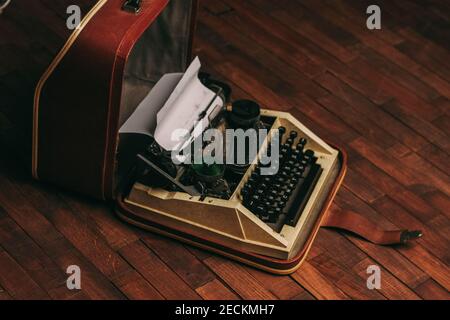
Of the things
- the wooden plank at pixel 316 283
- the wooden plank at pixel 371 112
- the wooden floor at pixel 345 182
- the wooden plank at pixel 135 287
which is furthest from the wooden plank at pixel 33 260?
the wooden plank at pixel 371 112

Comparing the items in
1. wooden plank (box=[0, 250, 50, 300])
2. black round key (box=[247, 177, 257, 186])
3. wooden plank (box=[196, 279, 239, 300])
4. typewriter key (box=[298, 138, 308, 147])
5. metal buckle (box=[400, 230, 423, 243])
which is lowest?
wooden plank (box=[196, 279, 239, 300])

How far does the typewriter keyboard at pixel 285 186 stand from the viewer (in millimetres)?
3072

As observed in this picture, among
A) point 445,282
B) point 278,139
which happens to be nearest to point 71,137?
point 278,139

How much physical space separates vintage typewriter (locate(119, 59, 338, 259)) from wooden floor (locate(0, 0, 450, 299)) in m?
0.12

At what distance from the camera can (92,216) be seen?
3195 mm

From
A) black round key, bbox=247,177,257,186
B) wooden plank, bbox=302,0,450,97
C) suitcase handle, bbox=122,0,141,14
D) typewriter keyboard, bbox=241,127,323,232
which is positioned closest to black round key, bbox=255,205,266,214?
typewriter keyboard, bbox=241,127,323,232

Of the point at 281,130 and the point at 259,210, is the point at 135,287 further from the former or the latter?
the point at 281,130

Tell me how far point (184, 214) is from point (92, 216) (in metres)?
0.38

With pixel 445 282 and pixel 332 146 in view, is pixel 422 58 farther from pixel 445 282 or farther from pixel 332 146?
pixel 445 282

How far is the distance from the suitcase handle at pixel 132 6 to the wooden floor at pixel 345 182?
78 centimetres

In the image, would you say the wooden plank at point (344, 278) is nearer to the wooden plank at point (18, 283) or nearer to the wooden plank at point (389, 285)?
Result: the wooden plank at point (389, 285)

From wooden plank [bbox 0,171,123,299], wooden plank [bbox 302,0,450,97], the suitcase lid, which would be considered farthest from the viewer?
wooden plank [bbox 302,0,450,97]

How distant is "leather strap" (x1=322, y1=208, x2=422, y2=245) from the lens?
124 inches

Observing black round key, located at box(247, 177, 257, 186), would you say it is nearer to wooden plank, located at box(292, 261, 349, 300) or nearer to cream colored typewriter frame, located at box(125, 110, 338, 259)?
cream colored typewriter frame, located at box(125, 110, 338, 259)
